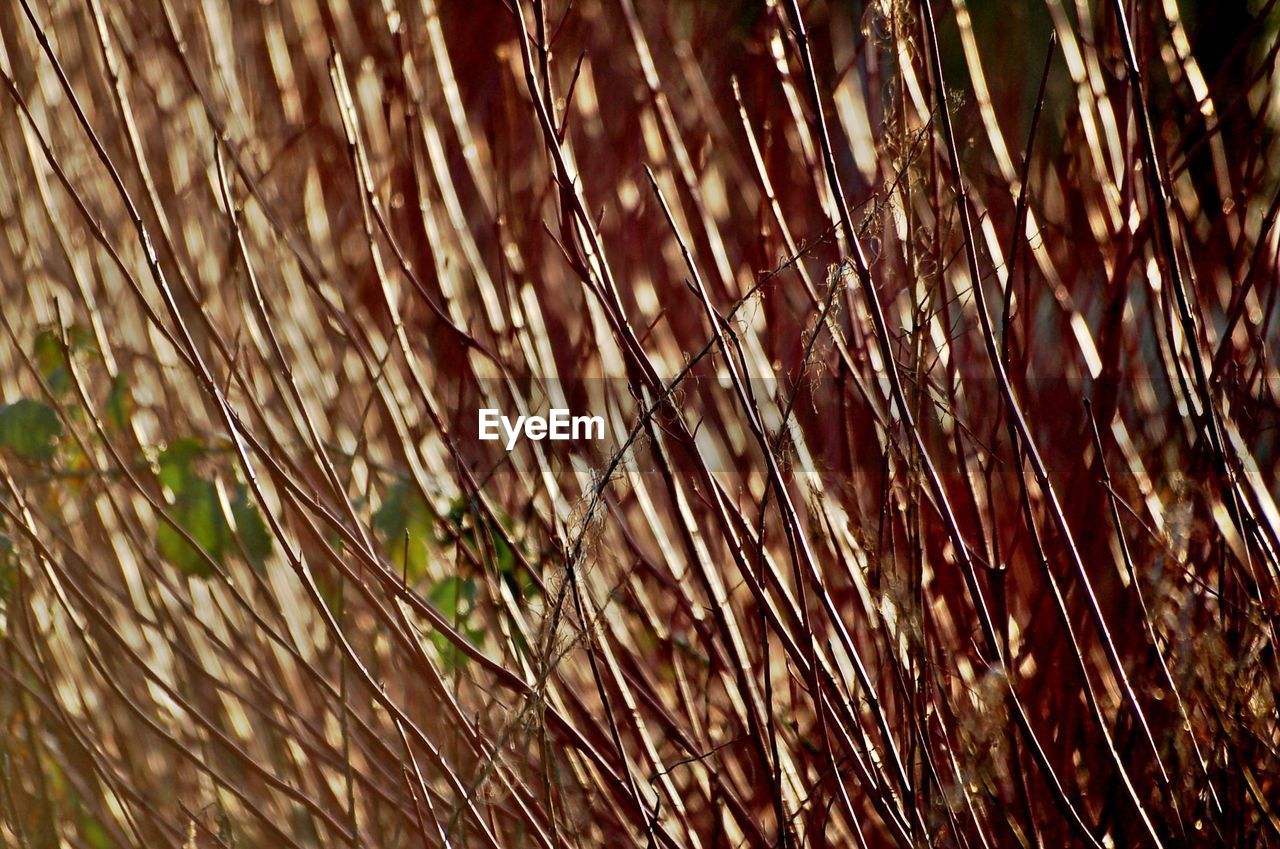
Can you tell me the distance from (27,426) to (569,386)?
0.49 meters

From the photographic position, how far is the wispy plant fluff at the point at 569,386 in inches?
31.3

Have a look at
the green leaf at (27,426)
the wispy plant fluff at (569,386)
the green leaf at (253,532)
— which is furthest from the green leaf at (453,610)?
the green leaf at (27,426)

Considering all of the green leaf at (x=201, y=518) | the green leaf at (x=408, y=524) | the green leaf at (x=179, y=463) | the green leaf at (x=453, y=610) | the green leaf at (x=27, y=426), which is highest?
the green leaf at (x=27, y=426)

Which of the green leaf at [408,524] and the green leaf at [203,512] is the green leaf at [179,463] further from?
the green leaf at [408,524]

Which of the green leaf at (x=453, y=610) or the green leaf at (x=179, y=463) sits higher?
the green leaf at (x=179, y=463)

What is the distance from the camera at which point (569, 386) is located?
864 mm

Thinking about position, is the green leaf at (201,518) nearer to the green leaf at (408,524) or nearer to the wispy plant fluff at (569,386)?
the wispy plant fluff at (569,386)

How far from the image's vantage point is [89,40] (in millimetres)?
900

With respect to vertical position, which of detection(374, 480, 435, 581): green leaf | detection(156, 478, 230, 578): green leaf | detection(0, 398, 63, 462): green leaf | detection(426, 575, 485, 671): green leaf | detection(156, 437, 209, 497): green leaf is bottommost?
detection(426, 575, 485, 671): green leaf

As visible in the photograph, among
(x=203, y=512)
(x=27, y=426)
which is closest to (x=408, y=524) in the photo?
(x=203, y=512)

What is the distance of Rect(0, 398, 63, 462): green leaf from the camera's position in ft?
2.79

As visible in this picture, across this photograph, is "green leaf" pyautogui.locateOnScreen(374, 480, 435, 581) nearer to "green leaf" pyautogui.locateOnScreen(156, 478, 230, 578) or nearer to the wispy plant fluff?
the wispy plant fluff

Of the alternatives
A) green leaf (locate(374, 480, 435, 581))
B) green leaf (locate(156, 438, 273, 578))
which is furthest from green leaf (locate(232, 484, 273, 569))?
green leaf (locate(374, 480, 435, 581))

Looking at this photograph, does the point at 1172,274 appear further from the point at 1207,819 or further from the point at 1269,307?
the point at 1207,819
